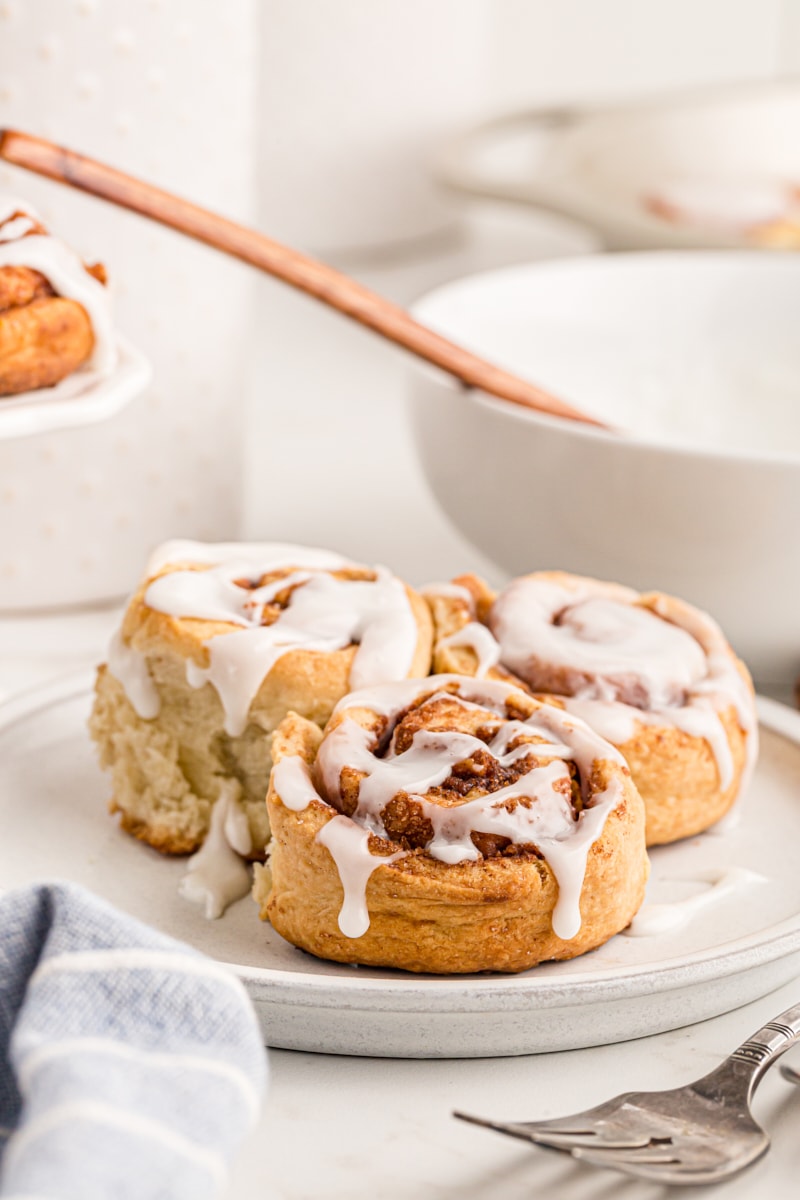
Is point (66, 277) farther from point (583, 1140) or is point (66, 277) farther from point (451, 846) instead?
point (583, 1140)

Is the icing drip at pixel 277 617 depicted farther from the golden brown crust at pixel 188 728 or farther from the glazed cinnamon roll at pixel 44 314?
the glazed cinnamon roll at pixel 44 314

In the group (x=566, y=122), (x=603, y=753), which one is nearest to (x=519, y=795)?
(x=603, y=753)

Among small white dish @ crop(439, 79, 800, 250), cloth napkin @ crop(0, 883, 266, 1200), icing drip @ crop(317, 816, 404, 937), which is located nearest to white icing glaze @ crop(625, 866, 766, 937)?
icing drip @ crop(317, 816, 404, 937)

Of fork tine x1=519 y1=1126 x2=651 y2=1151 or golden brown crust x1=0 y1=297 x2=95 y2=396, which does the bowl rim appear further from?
fork tine x1=519 y1=1126 x2=651 y2=1151


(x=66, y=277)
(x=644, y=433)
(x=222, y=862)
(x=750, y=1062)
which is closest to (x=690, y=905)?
(x=750, y=1062)

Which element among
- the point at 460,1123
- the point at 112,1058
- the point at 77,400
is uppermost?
the point at 77,400

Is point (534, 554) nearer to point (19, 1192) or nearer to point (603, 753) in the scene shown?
point (603, 753)
